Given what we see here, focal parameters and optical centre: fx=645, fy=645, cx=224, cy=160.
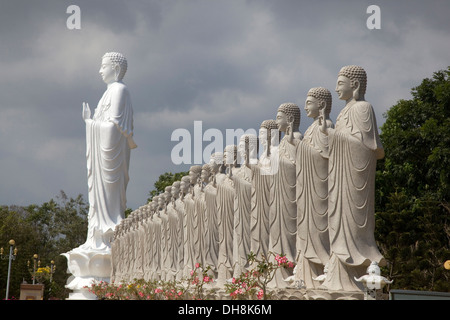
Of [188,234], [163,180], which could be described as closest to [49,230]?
[163,180]

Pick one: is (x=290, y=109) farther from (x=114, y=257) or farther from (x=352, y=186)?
(x=114, y=257)

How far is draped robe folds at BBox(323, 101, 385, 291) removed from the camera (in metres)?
8.03

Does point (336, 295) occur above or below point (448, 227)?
below

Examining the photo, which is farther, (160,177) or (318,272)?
(160,177)

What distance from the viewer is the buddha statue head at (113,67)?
23531mm

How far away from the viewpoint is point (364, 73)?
8.59 m

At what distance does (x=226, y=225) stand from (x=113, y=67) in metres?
12.5

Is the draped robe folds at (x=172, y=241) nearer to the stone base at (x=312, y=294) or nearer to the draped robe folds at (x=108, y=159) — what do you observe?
the draped robe folds at (x=108, y=159)

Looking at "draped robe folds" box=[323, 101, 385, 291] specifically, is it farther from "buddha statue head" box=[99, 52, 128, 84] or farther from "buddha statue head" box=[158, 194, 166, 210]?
"buddha statue head" box=[99, 52, 128, 84]

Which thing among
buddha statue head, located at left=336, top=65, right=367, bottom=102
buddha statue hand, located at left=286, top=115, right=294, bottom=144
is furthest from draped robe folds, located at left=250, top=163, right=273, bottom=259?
buddha statue head, located at left=336, top=65, right=367, bottom=102
